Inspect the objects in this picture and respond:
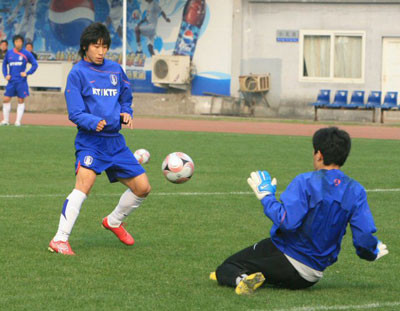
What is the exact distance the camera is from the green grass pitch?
20.7ft

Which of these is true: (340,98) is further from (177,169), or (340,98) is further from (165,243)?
(165,243)

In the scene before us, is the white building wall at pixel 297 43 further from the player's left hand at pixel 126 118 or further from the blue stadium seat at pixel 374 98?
the player's left hand at pixel 126 118

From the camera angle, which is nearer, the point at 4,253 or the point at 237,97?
the point at 4,253

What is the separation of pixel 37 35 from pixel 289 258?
98.7 ft

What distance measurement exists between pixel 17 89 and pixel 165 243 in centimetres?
1633

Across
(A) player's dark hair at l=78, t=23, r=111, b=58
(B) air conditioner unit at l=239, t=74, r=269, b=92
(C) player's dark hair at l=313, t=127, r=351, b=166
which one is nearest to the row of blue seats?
(B) air conditioner unit at l=239, t=74, r=269, b=92

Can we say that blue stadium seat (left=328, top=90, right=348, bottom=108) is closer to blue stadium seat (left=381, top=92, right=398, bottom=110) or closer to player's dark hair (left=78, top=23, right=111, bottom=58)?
blue stadium seat (left=381, top=92, right=398, bottom=110)

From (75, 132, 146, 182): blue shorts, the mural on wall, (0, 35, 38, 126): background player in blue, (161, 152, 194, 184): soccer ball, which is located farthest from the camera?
the mural on wall

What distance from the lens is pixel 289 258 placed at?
6383mm

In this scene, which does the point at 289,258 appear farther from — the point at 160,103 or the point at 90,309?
the point at 160,103

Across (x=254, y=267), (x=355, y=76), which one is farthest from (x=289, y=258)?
(x=355, y=76)

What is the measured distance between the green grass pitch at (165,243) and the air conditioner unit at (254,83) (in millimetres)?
14712

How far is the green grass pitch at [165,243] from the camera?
6316mm

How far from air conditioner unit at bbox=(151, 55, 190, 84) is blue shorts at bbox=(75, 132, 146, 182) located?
24691 mm
